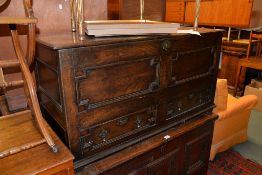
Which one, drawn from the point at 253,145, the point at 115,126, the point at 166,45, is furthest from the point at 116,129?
the point at 253,145

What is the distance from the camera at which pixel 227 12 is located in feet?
12.1

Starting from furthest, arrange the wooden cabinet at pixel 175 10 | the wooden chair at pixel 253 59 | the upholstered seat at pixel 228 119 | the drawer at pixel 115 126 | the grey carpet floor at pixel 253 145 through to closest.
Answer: the wooden cabinet at pixel 175 10 → the wooden chair at pixel 253 59 → the grey carpet floor at pixel 253 145 → the upholstered seat at pixel 228 119 → the drawer at pixel 115 126

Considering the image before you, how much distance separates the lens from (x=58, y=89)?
33.6 inches

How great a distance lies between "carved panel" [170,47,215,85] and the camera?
1160 mm

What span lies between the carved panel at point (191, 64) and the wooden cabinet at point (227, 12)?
2595mm

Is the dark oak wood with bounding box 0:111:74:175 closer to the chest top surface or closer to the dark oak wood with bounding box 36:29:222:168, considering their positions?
the dark oak wood with bounding box 36:29:222:168

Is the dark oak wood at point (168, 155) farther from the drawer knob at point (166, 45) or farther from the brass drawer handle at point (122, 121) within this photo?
the drawer knob at point (166, 45)

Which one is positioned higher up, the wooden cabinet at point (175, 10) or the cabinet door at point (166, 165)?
the wooden cabinet at point (175, 10)

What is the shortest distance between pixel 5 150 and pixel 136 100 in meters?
0.58

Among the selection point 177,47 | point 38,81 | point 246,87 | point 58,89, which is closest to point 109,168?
point 58,89

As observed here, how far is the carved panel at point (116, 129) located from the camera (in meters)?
0.93

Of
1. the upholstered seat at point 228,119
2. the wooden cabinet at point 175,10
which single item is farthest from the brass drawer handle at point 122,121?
the wooden cabinet at point 175,10

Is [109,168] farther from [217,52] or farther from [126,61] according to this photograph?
[217,52]

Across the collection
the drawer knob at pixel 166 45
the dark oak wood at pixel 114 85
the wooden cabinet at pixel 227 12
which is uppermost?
the wooden cabinet at pixel 227 12
